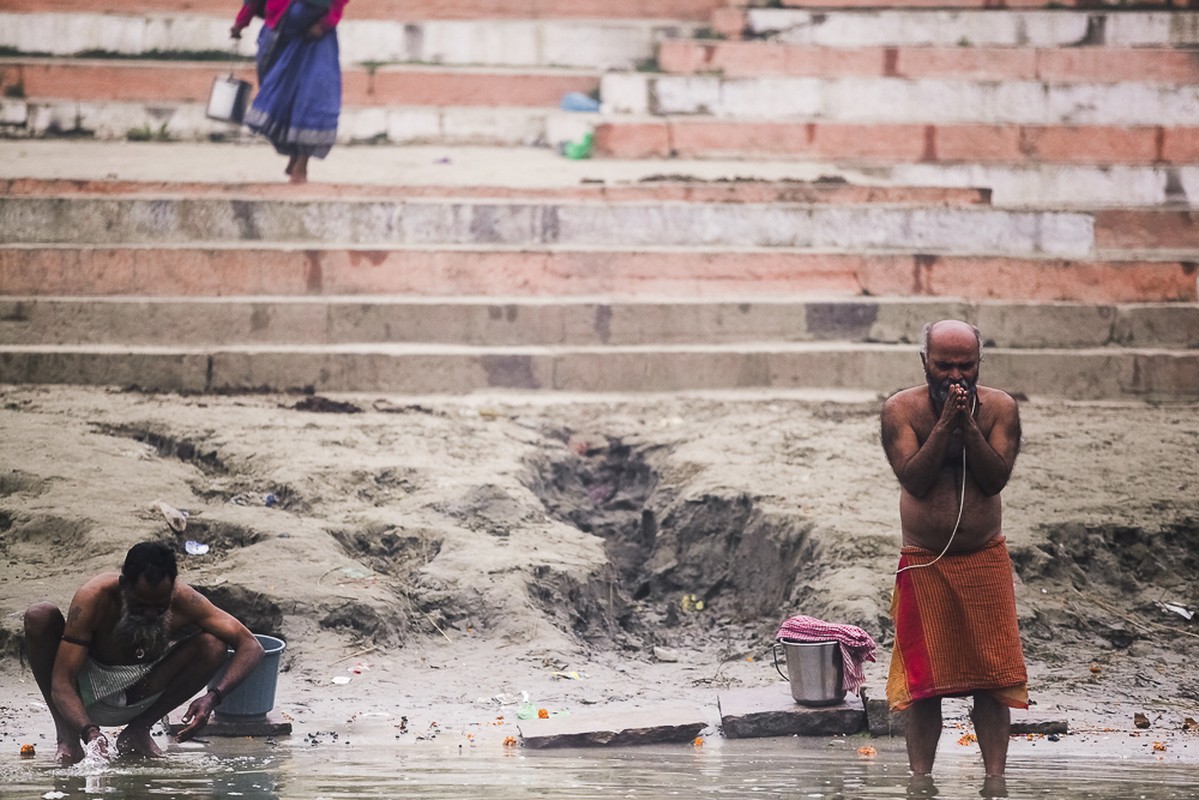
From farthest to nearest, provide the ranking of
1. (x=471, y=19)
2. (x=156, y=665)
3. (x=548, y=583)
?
(x=471, y=19), (x=548, y=583), (x=156, y=665)

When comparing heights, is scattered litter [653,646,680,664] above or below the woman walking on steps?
below

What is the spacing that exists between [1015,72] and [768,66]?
2103 millimetres

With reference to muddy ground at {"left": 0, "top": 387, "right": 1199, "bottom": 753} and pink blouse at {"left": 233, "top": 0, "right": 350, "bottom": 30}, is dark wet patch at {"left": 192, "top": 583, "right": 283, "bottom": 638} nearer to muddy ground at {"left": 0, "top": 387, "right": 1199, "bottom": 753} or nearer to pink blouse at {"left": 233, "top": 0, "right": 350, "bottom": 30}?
muddy ground at {"left": 0, "top": 387, "right": 1199, "bottom": 753}

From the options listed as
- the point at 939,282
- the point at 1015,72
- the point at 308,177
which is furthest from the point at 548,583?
the point at 1015,72

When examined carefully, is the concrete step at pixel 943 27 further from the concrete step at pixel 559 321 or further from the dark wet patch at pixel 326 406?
the dark wet patch at pixel 326 406

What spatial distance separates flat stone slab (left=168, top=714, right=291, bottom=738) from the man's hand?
0.27 meters

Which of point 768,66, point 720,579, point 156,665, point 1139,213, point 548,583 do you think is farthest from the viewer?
point 768,66

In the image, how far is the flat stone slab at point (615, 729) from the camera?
19.5ft

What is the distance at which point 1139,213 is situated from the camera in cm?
1206

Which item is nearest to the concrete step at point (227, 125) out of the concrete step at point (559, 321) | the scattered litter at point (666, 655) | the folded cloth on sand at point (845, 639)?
the concrete step at point (559, 321)

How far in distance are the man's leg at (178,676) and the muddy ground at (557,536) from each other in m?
Answer: 0.53

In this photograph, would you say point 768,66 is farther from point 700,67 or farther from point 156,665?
point 156,665

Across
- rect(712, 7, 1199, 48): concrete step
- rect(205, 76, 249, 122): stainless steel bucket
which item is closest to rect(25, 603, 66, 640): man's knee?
rect(205, 76, 249, 122): stainless steel bucket

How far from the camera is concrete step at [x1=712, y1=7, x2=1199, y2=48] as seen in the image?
46.9 ft
